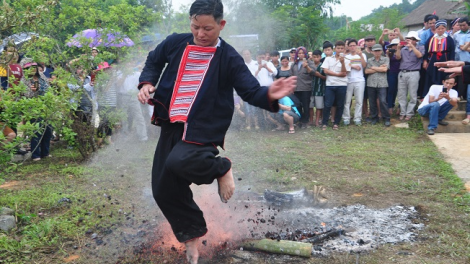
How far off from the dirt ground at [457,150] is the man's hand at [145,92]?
4.67 m

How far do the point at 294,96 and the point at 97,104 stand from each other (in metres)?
5.09

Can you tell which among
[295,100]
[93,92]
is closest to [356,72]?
[295,100]

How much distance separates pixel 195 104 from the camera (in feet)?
10.8

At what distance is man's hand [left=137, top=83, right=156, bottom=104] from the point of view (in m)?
3.35

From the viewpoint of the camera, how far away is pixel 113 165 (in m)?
7.35

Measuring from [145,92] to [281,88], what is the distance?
1.16 meters

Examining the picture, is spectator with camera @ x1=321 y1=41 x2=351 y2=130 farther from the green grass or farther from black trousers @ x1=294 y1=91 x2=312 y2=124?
the green grass

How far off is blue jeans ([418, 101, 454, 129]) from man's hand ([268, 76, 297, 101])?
7.38 m

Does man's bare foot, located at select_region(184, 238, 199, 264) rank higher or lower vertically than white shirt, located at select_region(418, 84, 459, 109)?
lower

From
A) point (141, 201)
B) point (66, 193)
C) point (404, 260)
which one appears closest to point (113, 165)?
point (66, 193)

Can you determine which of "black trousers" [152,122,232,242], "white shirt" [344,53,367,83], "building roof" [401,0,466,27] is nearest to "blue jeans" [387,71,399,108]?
"white shirt" [344,53,367,83]

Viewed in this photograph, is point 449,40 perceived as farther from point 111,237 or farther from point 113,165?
point 111,237

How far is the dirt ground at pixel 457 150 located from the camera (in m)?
6.42

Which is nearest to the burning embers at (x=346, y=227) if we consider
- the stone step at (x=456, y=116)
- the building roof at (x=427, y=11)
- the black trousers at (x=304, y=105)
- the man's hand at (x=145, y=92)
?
the man's hand at (x=145, y=92)
